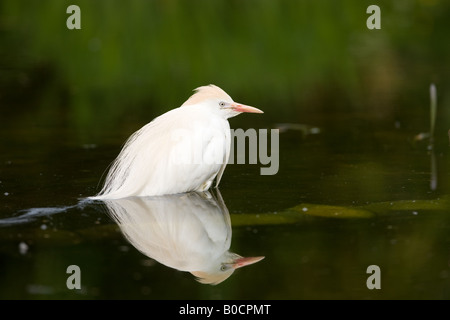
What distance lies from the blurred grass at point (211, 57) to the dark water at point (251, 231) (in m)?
2.55

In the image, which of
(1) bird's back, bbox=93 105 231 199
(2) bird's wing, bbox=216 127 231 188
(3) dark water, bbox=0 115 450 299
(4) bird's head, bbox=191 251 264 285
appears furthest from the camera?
(2) bird's wing, bbox=216 127 231 188

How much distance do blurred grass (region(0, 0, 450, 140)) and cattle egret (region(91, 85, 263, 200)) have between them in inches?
111

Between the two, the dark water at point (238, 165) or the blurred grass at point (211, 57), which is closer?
the dark water at point (238, 165)

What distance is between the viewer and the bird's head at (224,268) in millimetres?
5156

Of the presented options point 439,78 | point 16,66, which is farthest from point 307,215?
point 16,66

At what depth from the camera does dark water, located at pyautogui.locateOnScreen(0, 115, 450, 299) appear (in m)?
5.00

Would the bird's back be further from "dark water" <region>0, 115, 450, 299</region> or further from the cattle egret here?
"dark water" <region>0, 115, 450, 299</region>

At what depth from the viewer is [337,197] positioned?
22.4ft

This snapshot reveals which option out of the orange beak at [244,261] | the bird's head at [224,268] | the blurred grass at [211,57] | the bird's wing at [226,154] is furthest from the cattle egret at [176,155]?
the blurred grass at [211,57]

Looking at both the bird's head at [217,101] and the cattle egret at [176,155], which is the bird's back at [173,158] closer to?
the cattle egret at [176,155]

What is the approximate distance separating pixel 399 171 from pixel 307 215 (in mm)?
1697

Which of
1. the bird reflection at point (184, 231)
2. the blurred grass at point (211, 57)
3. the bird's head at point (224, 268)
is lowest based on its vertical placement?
the bird's head at point (224, 268)

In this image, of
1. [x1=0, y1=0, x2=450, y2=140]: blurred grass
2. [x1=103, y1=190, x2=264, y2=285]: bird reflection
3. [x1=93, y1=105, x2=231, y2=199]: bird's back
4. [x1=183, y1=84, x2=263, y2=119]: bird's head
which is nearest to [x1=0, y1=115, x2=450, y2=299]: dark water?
[x1=103, y1=190, x2=264, y2=285]: bird reflection

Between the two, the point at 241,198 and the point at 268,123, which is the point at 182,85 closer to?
the point at 268,123
